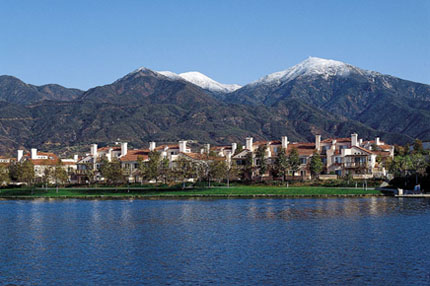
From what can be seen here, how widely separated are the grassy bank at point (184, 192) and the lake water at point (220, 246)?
24.5 meters

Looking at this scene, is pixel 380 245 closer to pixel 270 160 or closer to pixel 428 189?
pixel 428 189

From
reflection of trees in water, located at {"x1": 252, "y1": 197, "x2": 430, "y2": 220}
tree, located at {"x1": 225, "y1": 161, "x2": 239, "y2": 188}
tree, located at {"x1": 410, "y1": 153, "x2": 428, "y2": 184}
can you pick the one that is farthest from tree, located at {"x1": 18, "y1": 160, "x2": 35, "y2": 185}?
tree, located at {"x1": 410, "y1": 153, "x2": 428, "y2": 184}

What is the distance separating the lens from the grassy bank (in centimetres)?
11025

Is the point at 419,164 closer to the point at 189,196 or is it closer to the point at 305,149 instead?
the point at 305,149

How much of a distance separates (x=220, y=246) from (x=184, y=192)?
219ft

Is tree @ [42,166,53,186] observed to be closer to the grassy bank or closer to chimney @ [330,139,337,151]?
Result: the grassy bank

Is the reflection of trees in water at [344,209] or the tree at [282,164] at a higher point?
the tree at [282,164]

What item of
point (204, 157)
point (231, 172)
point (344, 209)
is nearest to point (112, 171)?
point (204, 157)

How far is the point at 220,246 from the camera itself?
167ft

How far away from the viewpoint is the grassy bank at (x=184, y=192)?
110m

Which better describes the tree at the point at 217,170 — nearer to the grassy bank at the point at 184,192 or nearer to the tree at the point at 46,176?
the grassy bank at the point at 184,192

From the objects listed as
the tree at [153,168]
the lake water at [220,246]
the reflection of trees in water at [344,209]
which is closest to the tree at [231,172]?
the tree at [153,168]

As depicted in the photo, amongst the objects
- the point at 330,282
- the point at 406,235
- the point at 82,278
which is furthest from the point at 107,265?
the point at 406,235

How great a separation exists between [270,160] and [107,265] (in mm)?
101698
